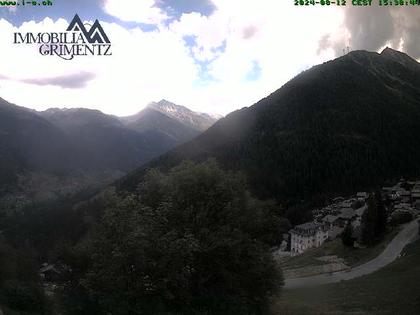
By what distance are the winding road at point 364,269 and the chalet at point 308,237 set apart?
180 ft

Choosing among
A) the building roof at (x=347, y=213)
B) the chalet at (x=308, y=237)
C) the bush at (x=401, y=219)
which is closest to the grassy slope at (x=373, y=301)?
the bush at (x=401, y=219)

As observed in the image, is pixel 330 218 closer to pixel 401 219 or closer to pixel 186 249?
pixel 401 219

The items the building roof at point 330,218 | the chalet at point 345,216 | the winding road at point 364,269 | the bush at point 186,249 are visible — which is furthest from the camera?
the building roof at point 330,218

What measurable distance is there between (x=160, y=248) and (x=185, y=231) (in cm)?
372

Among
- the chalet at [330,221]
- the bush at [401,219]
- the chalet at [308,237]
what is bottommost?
the chalet at [308,237]

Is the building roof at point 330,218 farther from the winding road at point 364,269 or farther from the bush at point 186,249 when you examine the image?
the bush at point 186,249

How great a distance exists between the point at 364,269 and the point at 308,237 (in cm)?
7121

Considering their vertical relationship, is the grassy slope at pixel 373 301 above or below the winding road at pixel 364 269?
above

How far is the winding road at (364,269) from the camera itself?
62.4 m

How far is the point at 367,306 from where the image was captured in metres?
32.4

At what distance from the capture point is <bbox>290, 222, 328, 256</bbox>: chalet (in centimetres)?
13688

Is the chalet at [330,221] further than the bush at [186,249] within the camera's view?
Yes

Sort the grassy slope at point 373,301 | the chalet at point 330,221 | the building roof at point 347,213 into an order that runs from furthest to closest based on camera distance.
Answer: the building roof at point 347,213, the chalet at point 330,221, the grassy slope at point 373,301

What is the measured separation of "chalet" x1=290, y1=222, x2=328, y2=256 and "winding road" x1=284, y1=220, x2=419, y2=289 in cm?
5472
